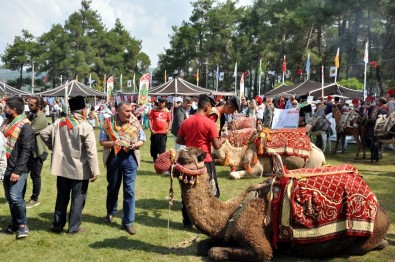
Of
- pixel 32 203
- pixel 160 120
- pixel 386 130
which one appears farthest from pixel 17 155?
pixel 386 130

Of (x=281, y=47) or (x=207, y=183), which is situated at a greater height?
(x=281, y=47)

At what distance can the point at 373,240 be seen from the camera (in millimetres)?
4734

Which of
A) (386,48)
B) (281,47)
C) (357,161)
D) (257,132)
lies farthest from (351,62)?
(257,132)

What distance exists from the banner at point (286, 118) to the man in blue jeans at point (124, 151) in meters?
11.4

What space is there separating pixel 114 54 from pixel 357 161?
192ft

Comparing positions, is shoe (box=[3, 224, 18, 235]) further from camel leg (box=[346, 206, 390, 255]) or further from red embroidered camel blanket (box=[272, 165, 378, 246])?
camel leg (box=[346, 206, 390, 255])

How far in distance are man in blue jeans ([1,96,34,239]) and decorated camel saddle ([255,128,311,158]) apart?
541 cm

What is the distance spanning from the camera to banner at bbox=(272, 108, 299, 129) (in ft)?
53.8

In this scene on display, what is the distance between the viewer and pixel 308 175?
15.3ft

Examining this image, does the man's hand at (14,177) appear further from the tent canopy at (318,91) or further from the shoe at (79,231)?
the tent canopy at (318,91)

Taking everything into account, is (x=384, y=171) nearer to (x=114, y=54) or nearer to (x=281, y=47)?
(x=281, y=47)

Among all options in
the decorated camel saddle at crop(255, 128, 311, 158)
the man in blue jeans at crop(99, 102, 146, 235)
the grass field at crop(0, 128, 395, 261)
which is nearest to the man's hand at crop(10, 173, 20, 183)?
the grass field at crop(0, 128, 395, 261)

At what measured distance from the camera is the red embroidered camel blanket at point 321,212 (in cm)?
443

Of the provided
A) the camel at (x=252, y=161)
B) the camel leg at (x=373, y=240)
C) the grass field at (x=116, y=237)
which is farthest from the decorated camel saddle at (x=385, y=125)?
the camel leg at (x=373, y=240)
